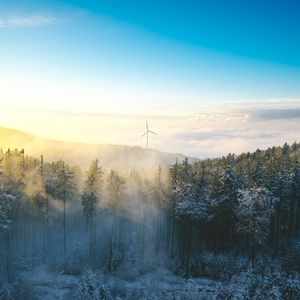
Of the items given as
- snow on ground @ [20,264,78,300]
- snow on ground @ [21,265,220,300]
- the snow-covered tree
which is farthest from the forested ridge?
snow on ground @ [20,264,78,300]

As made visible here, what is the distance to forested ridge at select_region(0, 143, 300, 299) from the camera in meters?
45.4

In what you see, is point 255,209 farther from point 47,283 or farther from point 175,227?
point 47,283

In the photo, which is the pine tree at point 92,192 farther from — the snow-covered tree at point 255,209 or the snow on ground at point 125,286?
the snow-covered tree at point 255,209

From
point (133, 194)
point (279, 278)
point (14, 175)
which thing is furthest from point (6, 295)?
point (133, 194)

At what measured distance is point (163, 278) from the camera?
44906 mm

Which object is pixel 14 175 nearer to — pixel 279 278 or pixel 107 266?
pixel 107 266

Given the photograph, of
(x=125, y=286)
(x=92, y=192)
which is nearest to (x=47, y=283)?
(x=125, y=286)

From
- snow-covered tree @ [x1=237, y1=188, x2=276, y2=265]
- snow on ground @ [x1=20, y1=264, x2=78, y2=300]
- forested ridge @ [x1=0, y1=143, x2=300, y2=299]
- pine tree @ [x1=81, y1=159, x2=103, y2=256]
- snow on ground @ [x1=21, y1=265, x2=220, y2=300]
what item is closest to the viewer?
snow on ground @ [x1=21, y1=265, x2=220, y2=300]

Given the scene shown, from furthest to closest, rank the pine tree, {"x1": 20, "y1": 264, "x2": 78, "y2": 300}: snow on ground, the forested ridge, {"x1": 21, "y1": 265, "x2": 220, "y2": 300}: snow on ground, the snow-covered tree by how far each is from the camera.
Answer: the pine tree
the forested ridge
the snow-covered tree
{"x1": 20, "y1": 264, "x2": 78, "y2": 300}: snow on ground
{"x1": 21, "y1": 265, "x2": 220, "y2": 300}: snow on ground

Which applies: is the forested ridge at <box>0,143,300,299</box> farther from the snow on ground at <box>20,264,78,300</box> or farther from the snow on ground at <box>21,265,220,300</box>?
the snow on ground at <box>20,264,78,300</box>

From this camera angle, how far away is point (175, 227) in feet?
199

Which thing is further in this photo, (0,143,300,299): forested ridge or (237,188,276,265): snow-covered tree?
(0,143,300,299): forested ridge

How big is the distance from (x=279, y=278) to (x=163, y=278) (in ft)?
49.2

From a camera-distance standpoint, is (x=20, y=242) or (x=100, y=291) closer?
(x=100, y=291)
